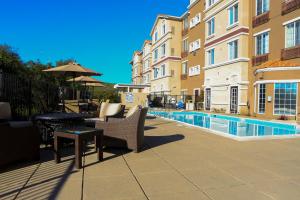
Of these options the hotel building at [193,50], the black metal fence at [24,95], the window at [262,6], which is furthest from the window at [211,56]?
the black metal fence at [24,95]

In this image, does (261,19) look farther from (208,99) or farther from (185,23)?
(185,23)

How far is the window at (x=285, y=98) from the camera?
1472 centimetres

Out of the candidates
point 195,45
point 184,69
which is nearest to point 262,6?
point 195,45

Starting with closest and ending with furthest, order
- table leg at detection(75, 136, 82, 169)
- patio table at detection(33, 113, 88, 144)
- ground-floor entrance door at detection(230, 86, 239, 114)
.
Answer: table leg at detection(75, 136, 82, 169) → patio table at detection(33, 113, 88, 144) → ground-floor entrance door at detection(230, 86, 239, 114)

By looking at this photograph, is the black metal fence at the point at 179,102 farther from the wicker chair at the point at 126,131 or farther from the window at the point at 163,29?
the wicker chair at the point at 126,131

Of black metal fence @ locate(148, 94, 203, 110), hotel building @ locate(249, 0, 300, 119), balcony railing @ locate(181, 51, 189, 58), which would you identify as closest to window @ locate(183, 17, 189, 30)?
balcony railing @ locate(181, 51, 189, 58)

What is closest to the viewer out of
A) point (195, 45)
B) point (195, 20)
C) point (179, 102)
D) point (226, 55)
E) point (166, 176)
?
point (166, 176)

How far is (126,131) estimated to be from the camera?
5.55 metres

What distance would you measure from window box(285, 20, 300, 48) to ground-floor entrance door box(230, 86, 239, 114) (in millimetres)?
5114

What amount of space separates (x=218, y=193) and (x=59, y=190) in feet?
7.11

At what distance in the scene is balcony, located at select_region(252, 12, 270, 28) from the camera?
1744 centimetres

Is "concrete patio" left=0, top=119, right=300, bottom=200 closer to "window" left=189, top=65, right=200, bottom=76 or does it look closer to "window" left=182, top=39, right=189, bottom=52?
"window" left=189, top=65, right=200, bottom=76

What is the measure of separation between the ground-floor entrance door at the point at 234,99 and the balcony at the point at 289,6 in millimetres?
6311

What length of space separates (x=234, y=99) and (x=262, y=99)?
3.20 metres
